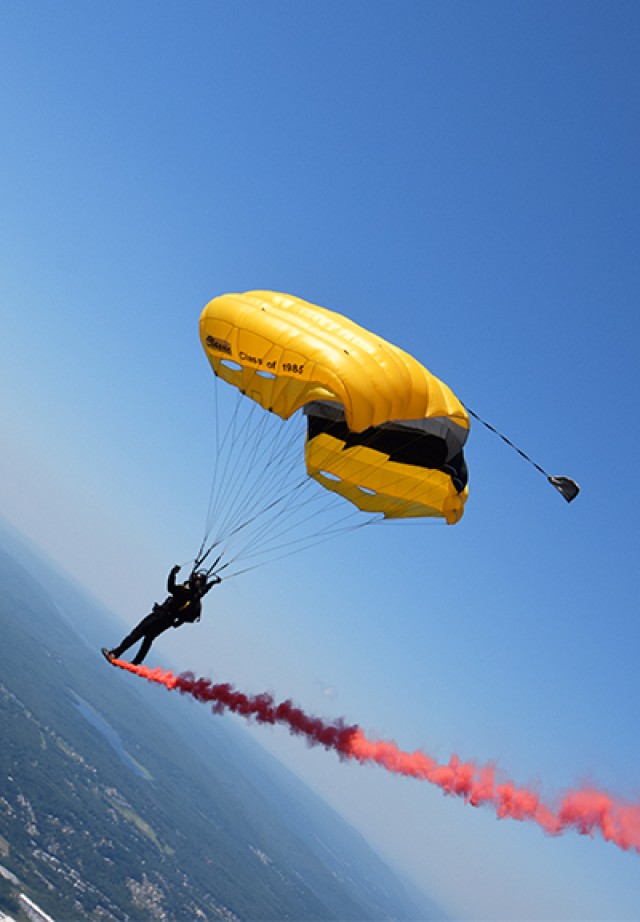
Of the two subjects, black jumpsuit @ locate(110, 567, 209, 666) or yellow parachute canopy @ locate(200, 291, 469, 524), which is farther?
black jumpsuit @ locate(110, 567, 209, 666)

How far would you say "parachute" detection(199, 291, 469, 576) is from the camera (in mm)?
16578

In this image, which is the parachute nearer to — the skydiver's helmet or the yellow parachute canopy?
the yellow parachute canopy

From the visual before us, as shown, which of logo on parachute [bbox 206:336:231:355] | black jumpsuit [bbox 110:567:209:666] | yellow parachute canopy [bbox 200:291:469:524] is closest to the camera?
yellow parachute canopy [bbox 200:291:469:524]

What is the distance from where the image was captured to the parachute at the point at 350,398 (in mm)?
16578

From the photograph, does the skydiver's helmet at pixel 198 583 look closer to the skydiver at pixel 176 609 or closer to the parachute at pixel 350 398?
the skydiver at pixel 176 609

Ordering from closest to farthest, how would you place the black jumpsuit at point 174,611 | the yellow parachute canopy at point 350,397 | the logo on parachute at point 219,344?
the yellow parachute canopy at point 350,397 → the black jumpsuit at point 174,611 → the logo on parachute at point 219,344

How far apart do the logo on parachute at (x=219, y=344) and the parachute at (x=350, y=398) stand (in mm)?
29

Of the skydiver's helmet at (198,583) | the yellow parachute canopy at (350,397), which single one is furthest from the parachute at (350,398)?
the skydiver's helmet at (198,583)

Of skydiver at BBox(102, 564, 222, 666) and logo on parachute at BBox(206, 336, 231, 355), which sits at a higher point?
logo on parachute at BBox(206, 336, 231, 355)

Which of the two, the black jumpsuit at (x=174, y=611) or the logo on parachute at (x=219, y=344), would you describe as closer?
the black jumpsuit at (x=174, y=611)

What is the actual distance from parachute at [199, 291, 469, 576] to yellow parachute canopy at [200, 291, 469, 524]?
3cm

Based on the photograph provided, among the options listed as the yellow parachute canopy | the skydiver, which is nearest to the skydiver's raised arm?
the skydiver

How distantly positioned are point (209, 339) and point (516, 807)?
15215 millimetres

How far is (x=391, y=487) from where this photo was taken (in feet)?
68.4
